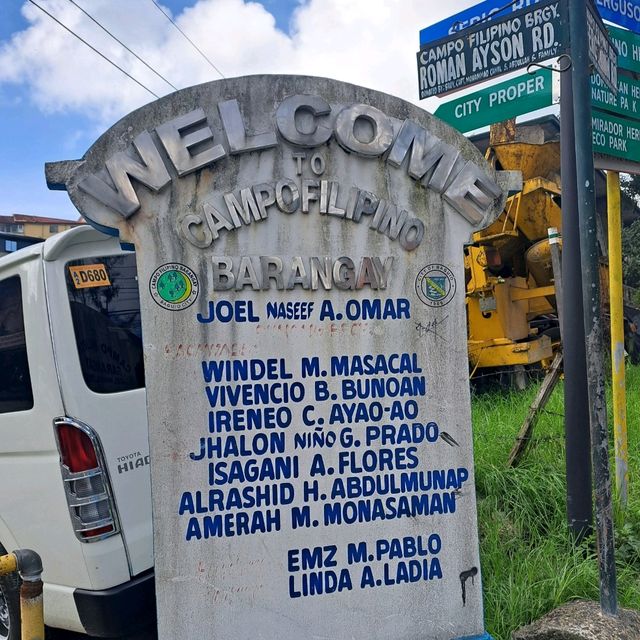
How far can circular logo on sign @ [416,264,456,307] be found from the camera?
105 inches

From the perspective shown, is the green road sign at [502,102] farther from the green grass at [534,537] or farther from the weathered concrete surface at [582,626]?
the weathered concrete surface at [582,626]

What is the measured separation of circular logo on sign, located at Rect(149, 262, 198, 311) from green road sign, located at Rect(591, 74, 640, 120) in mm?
2442

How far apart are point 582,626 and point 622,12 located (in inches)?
130

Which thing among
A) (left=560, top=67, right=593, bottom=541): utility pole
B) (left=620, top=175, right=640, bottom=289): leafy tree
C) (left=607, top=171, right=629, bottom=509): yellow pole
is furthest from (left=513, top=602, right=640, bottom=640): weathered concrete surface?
(left=620, top=175, right=640, bottom=289): leafy tree

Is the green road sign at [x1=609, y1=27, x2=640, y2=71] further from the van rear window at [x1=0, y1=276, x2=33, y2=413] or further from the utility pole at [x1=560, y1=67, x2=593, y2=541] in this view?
the van rear window at [x1=0, y1=276, x2=33, y2=413]

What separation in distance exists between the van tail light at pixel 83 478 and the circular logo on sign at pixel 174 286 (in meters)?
0.80

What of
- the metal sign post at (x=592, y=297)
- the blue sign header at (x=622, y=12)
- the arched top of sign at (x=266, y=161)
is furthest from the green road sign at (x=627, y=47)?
the arched top of sign at (x=266, y=161)

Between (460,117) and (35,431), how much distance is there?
8.66 ft

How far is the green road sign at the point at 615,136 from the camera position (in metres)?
3.42

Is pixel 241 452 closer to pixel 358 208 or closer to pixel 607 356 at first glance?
pixel 358 208

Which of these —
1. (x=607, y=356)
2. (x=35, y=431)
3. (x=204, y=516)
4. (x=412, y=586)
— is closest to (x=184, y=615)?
(x=204, y=516)

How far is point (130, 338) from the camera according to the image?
3.20 metres

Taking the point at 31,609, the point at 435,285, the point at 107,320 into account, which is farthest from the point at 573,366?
the point at 31,609

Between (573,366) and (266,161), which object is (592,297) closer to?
(573,366)
